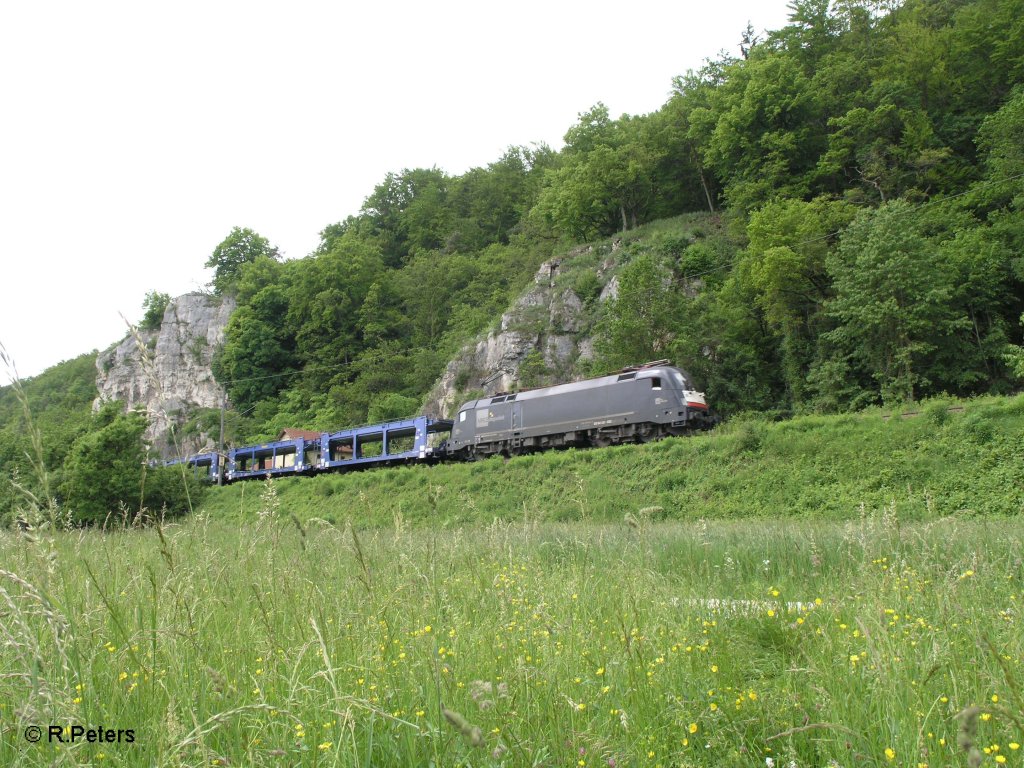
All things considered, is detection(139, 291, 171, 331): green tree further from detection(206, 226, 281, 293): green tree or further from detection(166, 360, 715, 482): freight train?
detection(166, 360, 715, 482): freight train

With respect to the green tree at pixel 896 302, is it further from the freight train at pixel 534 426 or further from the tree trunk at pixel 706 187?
the tree trunk at pixel 706 187

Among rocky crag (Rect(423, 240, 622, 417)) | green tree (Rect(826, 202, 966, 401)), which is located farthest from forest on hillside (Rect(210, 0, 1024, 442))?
rocky crag (Rect(423, 240, 622, 417))

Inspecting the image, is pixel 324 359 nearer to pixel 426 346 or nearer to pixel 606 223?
pixel 426 346

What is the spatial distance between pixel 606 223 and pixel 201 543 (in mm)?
52469

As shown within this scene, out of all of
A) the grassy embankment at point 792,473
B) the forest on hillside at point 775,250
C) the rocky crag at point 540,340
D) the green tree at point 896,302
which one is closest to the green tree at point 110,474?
the grassy embankment at point 792,473

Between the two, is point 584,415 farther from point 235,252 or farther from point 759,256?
point 235,252

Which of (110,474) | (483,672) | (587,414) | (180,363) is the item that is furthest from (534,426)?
(180,363)

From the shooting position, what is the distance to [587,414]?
1067 inches

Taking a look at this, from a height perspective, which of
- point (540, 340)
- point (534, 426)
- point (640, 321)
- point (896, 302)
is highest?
point (540, 340)

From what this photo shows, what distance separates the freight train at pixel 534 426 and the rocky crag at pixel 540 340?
8614 millimetres

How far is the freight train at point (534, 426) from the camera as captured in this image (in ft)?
83.8

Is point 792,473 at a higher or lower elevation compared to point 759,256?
lower

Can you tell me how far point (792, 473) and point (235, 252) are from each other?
272 feet

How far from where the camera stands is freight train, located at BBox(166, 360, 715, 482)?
2555cm
